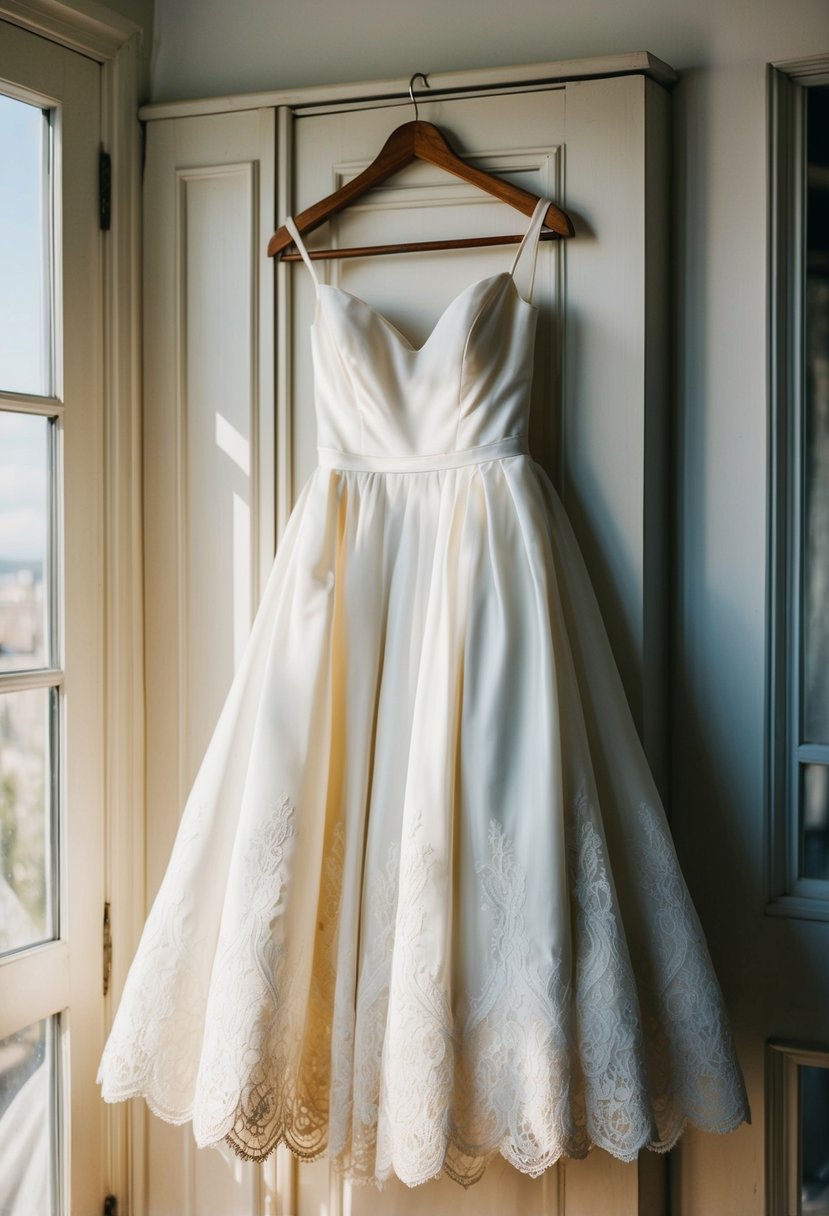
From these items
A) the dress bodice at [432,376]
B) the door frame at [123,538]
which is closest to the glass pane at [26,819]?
the door frame at [123,538]

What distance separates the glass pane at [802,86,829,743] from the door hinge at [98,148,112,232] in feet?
3.33

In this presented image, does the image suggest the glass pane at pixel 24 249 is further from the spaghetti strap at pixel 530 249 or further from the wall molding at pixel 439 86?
the spaghetti strap at pixel 530 249

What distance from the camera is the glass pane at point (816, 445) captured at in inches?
60.6

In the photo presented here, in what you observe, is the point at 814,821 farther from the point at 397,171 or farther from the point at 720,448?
the point at 397,171

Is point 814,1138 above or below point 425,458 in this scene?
below

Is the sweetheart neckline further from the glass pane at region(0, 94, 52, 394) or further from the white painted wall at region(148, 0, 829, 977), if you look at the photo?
the glass pane at region(0, 94, 52, 394)

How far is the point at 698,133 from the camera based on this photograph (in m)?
1.54

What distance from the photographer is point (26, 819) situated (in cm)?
155

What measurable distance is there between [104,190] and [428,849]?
109cm

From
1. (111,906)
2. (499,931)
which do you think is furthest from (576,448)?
(111,906)

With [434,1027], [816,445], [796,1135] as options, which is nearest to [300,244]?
[816,445]

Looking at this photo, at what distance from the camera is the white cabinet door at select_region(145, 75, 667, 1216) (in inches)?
58.7

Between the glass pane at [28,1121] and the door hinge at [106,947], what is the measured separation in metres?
0.10

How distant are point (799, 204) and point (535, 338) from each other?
0.42 metres
